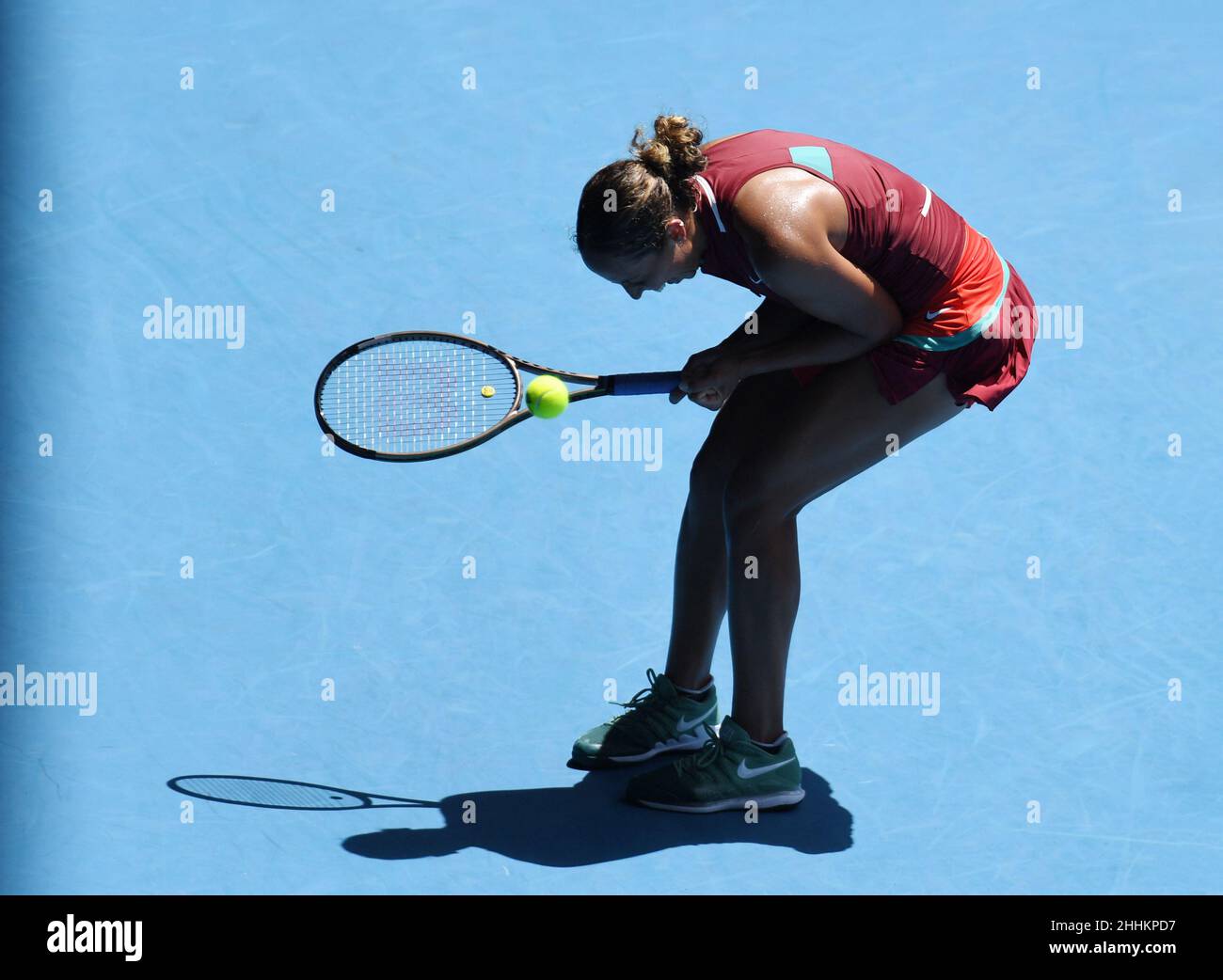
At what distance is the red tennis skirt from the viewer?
2.80 m

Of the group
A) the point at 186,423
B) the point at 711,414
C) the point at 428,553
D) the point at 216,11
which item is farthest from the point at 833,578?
the point at 216,11

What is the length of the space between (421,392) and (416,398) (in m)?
0.02

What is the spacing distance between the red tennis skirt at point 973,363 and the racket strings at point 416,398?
29.3 inches

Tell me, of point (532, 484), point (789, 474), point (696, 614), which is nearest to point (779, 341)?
point (789, 474)

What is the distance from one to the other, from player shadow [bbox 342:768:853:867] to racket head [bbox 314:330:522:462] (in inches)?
30.1

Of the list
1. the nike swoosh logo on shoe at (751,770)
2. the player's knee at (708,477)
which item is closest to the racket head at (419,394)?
the player's knee at (708,477)

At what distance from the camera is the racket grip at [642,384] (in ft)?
9.86

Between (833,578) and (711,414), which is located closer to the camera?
(833,578)

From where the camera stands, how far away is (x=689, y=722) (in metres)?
3.21

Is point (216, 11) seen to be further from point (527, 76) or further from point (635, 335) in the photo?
point (635, 335)

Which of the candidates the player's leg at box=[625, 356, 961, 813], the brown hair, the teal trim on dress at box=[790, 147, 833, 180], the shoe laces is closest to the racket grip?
the player's leg at box=[625, 356, 961, 813]

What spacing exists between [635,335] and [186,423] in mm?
1343

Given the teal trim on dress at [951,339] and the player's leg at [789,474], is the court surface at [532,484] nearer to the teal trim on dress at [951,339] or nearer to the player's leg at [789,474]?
the player's leg at [789,474]

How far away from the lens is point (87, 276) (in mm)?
4590
